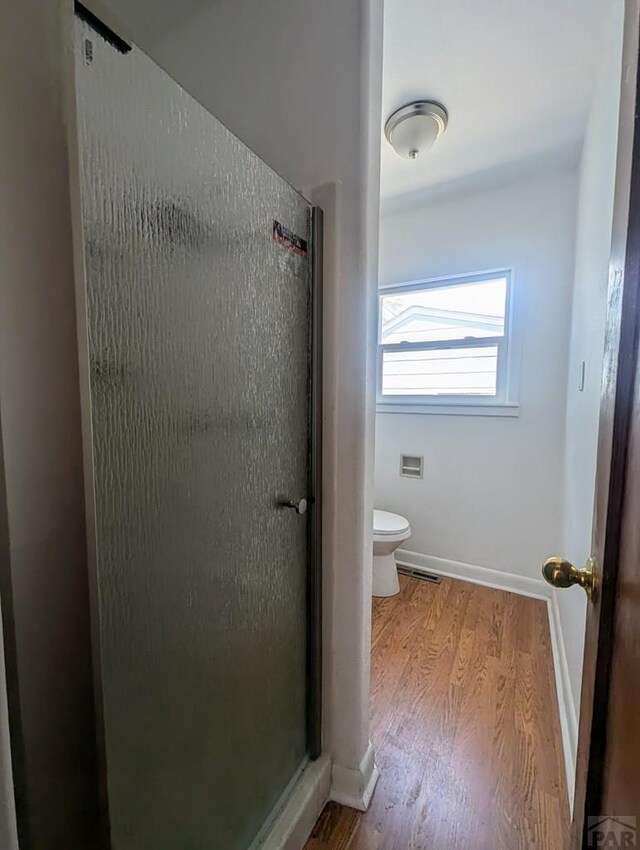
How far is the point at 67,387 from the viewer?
0.58 meters

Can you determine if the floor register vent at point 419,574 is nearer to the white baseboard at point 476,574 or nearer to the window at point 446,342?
the white baseboard at point 476,574

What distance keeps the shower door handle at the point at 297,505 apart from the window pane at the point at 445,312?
6.30ft

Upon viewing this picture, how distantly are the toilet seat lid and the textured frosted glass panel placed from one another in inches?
51.1

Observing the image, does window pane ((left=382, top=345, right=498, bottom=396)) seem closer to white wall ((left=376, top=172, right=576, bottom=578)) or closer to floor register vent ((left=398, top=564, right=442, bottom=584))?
white wall ((left=376, top=172, right=576, bottom=578))

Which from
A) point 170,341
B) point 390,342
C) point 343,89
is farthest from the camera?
point 390,342

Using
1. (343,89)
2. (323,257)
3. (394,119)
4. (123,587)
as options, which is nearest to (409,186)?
(394,119)

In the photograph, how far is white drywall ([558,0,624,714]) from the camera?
47.1 inches

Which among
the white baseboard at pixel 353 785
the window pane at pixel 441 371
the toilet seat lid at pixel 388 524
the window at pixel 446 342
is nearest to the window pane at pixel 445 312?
the window at pixel 446 342

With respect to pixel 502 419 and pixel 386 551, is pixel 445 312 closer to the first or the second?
pixel 502 419

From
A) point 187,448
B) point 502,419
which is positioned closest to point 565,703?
point 502,419

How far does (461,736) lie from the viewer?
4.66 ft

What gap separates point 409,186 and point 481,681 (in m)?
2.62

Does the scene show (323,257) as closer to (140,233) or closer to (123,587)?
(140,233)

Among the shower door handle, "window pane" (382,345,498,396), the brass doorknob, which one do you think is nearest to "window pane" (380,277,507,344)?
"window pane" (382,345,498,396)
